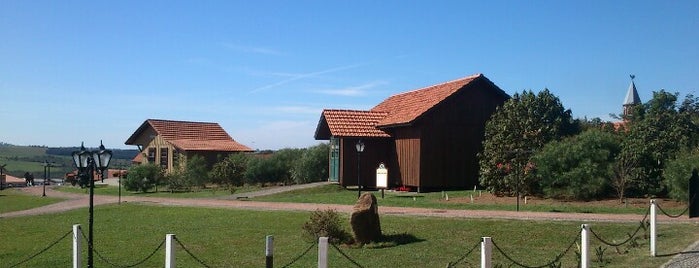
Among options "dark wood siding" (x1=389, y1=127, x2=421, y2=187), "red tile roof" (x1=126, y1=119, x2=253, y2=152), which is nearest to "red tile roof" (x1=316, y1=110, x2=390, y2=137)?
"dark wood siding" (x1=389, y1=127, x2=421, y2=187)

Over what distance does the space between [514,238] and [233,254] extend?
259 inches

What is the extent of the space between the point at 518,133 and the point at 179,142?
27.8 meters

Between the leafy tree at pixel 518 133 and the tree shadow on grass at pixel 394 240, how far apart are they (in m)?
10.6

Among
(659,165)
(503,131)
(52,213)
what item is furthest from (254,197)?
(659,165)

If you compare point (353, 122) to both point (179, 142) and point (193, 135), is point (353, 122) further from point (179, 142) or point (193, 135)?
point (193, 135)

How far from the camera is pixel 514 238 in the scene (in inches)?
614

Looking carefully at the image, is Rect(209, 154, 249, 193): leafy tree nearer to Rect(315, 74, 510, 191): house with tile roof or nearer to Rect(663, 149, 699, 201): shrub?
Rect(315, 74, 510, 191): house with tile roof

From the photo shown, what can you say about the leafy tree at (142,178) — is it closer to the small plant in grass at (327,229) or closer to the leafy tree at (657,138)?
the small plant in grass at (327,229)

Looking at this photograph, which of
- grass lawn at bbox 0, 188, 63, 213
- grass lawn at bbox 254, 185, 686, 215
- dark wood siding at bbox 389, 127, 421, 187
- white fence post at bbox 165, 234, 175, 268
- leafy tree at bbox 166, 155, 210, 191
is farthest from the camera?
leafy tree at bbox 166, 155, 210, 191

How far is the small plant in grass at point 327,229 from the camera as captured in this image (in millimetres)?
15909

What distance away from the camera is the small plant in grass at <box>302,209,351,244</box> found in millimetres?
15909

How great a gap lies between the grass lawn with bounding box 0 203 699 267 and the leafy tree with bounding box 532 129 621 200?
668 centimetres

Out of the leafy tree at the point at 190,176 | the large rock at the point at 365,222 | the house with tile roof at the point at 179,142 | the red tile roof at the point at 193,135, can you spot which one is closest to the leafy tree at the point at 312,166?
the leafy tree at the point at 190,176

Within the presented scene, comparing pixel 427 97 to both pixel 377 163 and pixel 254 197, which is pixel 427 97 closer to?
pixel 377 163
